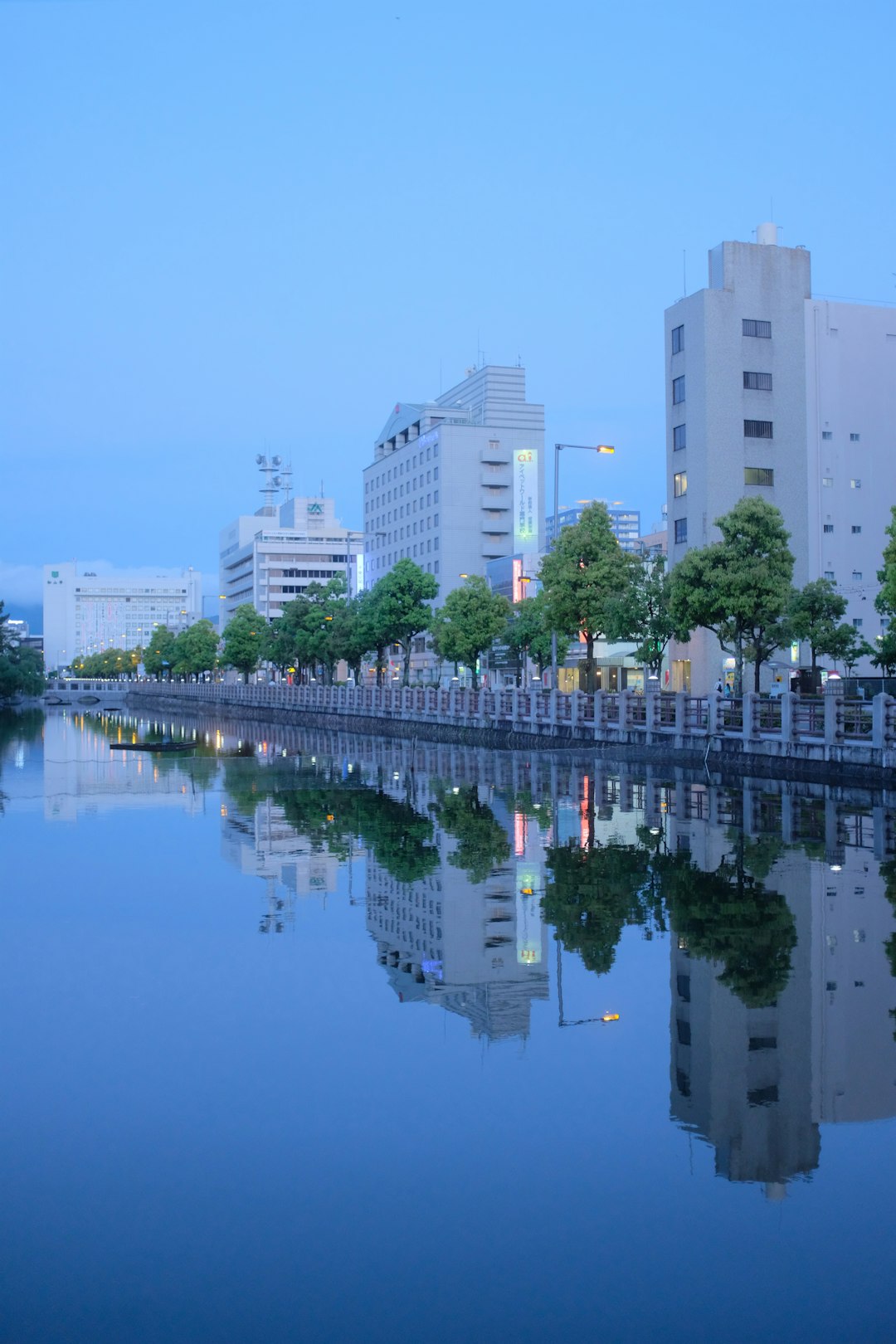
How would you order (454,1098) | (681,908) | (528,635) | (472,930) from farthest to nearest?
(528,635) → (681,908) → (472,930) → (454,1098)

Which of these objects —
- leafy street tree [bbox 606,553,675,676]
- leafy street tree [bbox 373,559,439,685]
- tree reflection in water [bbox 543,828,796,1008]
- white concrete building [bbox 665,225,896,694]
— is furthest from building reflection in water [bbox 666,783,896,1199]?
leafy street tree [bbox 373,559,439,685]

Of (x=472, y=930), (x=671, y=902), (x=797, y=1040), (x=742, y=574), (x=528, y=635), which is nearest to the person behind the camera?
(x=797, y=1040)

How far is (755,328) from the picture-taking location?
187 ft

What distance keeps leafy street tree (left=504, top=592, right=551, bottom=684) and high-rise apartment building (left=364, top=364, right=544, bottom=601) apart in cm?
2835

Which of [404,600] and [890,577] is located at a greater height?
[404,600]

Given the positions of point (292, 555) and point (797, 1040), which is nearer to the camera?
point (797, 1040)

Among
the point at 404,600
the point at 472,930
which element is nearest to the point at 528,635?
the point at 404,600

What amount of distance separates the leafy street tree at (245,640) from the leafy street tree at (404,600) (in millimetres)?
46237

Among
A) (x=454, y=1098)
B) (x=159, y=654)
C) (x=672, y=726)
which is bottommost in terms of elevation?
(x=454, y=1098)

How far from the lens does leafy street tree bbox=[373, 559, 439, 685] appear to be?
68.6 m

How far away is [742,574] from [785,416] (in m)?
26.2

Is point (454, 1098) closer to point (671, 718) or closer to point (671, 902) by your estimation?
point (671, 902)

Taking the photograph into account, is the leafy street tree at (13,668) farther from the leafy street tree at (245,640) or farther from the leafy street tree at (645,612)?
the leafy street tree at (645,612)

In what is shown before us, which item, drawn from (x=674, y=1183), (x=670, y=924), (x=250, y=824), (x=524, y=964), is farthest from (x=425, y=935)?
(x=250, y=824)
